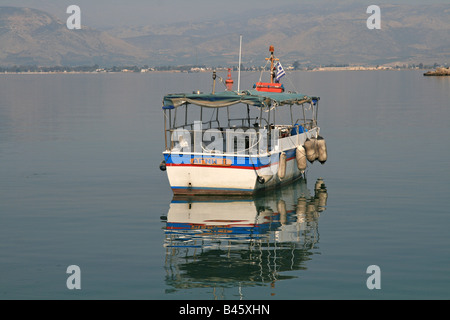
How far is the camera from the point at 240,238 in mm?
26047

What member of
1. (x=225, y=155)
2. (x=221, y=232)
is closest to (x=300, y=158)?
(x=225, y=155)

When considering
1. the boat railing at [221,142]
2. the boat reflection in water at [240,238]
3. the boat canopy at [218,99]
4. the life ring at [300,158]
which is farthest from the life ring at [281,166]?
the boat canopy at [218,99]

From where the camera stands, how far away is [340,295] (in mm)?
19703

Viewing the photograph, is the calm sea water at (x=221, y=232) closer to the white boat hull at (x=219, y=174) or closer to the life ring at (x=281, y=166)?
the white boat hull at (x=219, y=174)

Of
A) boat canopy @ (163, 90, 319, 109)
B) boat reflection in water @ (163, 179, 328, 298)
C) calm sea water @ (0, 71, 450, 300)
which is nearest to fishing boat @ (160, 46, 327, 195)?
boat canopy @ (163, 90, 319, 109)

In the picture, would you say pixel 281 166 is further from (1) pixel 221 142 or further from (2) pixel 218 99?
(2) pixel 218 99

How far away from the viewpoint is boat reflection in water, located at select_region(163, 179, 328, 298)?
21.6 m

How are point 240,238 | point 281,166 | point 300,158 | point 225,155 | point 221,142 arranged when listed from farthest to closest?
point 300,158, point 281,166, point 221,142, point 225,155, point 240,238

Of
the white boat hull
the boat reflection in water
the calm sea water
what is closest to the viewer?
the calm sea water

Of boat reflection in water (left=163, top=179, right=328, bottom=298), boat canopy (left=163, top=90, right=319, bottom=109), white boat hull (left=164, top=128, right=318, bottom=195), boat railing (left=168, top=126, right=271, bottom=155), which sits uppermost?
boat canopy (left=163, top=90, right=319, bottom=109)

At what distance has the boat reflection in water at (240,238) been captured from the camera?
21.6 meters

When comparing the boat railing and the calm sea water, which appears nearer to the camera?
the calm sea water

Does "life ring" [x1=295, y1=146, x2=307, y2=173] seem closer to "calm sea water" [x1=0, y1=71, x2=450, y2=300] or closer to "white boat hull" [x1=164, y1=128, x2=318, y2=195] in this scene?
"calm sea water" [x1=0, y1=71, x2=450, y2=300]
